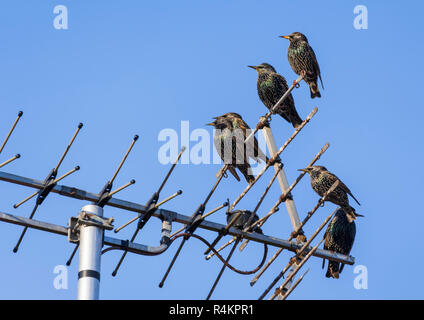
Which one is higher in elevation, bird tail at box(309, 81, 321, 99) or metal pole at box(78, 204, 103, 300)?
bird tail at box(309, 81, 321, 99)

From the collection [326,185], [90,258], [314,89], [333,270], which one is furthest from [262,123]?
[90,258]

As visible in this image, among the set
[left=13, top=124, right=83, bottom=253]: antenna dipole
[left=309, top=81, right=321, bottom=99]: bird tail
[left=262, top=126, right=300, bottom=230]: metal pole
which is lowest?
[left=13, top=124, right=83, bottom=253]: antenna dipole

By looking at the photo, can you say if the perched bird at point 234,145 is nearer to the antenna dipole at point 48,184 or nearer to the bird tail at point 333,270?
the bird tail at point 333,270

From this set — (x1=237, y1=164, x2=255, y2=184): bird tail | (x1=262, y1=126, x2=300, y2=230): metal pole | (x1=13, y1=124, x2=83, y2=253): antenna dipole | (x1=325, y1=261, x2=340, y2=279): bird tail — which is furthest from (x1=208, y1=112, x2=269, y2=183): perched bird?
(x1=13, y1=124, x2=83, y2=253): antenna dipole

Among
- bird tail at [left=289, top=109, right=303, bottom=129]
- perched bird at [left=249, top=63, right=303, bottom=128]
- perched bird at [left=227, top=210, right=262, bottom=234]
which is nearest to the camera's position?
perched bird at [left=227, top=210, right=262, bottom=234]

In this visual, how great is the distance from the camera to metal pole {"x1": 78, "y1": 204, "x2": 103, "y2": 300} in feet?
19.5

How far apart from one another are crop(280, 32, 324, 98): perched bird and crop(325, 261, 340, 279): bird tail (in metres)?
2.45

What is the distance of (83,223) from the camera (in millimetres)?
6297

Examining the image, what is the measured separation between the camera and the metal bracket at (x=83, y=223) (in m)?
6.29

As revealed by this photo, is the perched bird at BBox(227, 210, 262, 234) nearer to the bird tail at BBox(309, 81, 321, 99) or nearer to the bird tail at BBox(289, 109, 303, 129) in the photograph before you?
the bird tail at BBox(289, 109, 303, 129)
